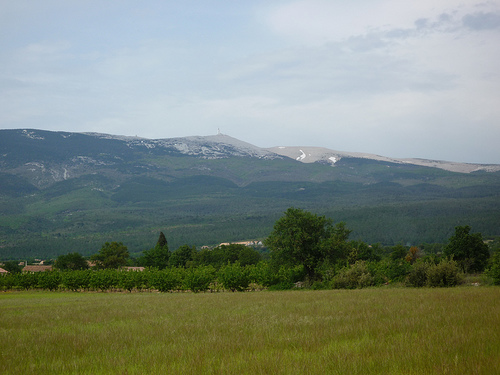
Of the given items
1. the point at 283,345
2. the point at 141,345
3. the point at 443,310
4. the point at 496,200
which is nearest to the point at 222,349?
the point at 283,345

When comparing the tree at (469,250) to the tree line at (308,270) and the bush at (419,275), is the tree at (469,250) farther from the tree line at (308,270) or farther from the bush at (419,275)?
the bush at (419,275)

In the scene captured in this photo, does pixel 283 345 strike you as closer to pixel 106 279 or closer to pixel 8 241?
pixel 106 279

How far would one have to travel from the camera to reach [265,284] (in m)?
43.5

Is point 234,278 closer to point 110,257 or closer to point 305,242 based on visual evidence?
point 305,242

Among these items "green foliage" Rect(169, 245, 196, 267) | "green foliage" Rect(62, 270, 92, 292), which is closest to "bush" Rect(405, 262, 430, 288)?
"green foliage" Rect(62, 270, 92, 292)

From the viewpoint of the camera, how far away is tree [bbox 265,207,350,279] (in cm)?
4169

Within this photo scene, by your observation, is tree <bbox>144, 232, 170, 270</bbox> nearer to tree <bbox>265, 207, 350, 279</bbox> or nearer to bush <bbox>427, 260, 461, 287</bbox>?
tree <bbox>265, 207, 350, 279</bbox>

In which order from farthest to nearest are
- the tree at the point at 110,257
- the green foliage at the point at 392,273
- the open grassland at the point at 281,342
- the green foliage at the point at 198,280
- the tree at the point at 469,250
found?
the tree at the point at 110,257
the tree at the point at 469,250
the green foliage at the point at 198,280
the green foliage at the point at 392,273
the open grassland at the point at 281,342

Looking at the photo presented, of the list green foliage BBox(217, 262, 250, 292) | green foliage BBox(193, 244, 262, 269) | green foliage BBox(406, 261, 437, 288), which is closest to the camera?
green foliage BBox(406, 261, 437, 288)

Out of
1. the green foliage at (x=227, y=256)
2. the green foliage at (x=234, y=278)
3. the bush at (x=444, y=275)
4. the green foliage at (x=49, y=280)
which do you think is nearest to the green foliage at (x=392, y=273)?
the bush at (x=444, y=275)

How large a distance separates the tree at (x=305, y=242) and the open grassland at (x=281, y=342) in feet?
82.0

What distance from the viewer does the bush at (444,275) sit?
2633 centimetres

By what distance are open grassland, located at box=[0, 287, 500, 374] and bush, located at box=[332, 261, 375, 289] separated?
15.9 meters

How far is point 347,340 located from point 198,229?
6980 inches
